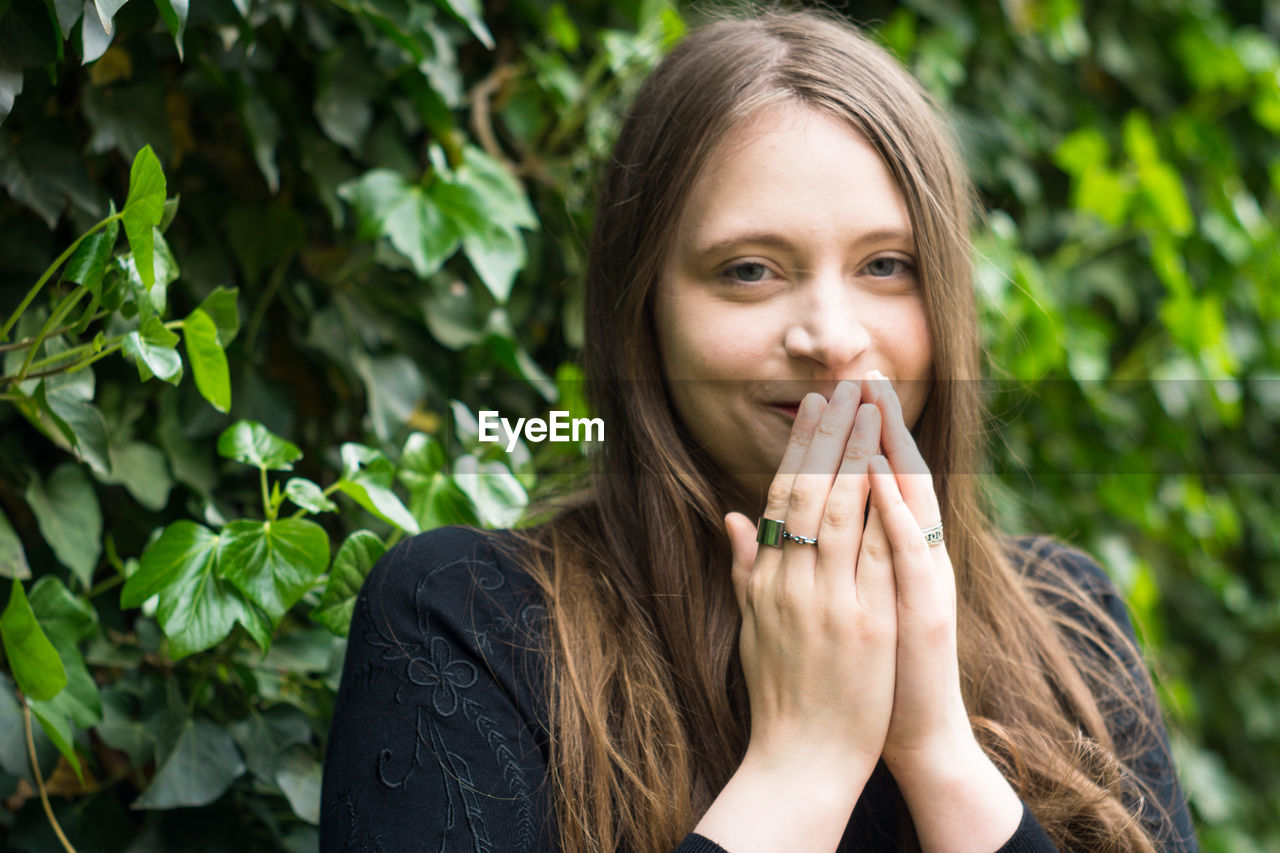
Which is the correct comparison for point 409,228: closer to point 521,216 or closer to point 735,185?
point 521,216

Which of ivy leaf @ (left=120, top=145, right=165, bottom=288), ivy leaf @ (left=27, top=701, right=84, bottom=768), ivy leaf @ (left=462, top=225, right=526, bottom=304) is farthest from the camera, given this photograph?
ivy leaf @ (left=462, top=225, right=526, bottom=304)

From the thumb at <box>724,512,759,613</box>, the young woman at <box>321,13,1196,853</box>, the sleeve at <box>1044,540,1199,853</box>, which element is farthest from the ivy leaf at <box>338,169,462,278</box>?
the sleeve at <box>1044,540,1199,853</box>

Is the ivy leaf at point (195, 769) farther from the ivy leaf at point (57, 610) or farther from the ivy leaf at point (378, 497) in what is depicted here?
the ivy leaf at point (378, 497)

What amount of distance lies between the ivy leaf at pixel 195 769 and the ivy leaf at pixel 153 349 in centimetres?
41

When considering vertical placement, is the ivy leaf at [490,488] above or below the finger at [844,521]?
below

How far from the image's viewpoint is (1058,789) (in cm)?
93

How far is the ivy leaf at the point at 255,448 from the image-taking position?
91cm

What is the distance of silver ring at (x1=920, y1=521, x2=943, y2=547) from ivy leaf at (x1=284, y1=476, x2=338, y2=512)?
547mm

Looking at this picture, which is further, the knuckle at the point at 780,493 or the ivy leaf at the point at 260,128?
the ivy leaf at the point at 260,128

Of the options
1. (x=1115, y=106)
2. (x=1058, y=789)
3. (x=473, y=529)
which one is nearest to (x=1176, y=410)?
(x=1115, y=106)

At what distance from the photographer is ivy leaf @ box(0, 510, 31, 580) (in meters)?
0.92

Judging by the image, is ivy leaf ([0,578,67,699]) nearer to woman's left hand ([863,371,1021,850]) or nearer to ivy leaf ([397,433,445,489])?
ivy leaf ([397,433,445,489])

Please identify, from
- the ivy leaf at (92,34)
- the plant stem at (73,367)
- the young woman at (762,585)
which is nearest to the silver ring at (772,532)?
the young woman at (762,585)

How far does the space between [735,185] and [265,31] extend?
629mm
